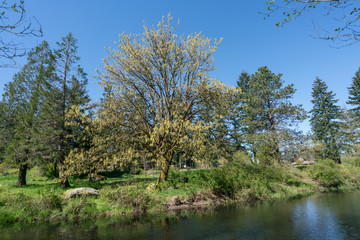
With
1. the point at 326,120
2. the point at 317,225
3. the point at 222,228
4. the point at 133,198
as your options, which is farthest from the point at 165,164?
the point at 326,120

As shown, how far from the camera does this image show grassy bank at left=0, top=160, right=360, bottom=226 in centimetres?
1096

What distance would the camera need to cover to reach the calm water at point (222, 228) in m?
7.14

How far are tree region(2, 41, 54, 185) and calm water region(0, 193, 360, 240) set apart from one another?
39.7 feet

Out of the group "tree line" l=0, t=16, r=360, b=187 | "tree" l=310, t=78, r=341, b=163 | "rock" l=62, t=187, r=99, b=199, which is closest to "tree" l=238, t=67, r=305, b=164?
"tree line" l=0, t=16, r=360, b=187

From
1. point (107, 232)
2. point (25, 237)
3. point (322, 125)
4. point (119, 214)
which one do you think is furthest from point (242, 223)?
point (322, 125)

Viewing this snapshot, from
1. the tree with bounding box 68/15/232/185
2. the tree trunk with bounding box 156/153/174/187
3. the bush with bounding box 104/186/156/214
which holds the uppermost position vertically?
the tree with bounding box 68/15/232/185

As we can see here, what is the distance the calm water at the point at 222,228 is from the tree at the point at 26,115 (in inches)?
476

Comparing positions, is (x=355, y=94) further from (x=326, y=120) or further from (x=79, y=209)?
(x=79, y=209)

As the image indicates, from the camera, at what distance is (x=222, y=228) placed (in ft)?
26.4

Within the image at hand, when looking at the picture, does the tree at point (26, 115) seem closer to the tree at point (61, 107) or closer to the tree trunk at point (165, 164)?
the tree at point (61, 107)

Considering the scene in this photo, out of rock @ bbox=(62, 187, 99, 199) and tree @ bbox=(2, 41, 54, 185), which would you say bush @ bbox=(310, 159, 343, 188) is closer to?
rock @ bbox=(62, 187, 99, 199)

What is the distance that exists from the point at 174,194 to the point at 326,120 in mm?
42429

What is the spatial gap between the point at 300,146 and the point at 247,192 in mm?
17204

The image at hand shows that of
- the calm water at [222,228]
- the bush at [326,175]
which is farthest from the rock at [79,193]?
the bush at [326,175]
